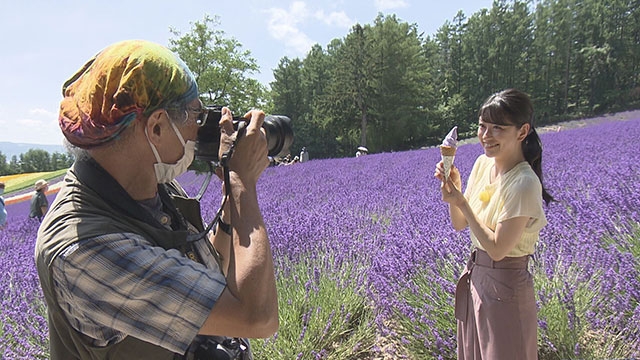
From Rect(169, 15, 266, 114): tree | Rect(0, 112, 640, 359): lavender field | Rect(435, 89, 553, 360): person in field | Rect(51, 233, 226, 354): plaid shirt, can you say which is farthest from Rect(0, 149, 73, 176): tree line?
Rect(51, 233, 226, 354): plaid shirt

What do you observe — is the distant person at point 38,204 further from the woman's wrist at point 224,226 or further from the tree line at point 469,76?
the tree line at point 469,76

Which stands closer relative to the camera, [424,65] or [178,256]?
[178,256]

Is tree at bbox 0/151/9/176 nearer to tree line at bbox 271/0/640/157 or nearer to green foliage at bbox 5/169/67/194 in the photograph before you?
green foliage at bbox 5/169/67/194

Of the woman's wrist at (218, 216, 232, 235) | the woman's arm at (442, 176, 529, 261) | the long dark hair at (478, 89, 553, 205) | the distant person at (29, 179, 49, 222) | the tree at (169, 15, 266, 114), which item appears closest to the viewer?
the woman's wrist at (218, 216, 232, 235)

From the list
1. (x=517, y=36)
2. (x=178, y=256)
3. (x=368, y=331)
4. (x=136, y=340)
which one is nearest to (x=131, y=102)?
(x=178, y=256)

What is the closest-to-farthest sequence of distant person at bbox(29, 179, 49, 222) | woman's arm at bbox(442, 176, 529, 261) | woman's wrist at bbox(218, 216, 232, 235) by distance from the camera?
1. woman's wrist at bbox(218, 216, 232, 235)
2. woman's arm at bbox(442, 176, 529, 261)
3. distant person at bbox(29, 179, 49, 222)

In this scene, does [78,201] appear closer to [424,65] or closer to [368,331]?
[368,331]

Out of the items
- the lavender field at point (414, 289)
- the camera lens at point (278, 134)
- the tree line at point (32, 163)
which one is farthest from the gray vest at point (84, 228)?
the tree line at point (32, 163)

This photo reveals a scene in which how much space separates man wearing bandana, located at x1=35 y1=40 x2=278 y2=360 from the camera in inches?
26.8

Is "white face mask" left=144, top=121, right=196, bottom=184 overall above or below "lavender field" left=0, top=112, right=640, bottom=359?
above

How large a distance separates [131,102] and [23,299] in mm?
2329

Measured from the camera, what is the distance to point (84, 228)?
69cm

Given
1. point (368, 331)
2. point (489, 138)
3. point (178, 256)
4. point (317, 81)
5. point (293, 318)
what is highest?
point (317, 81)

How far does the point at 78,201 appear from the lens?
736 millimetres
